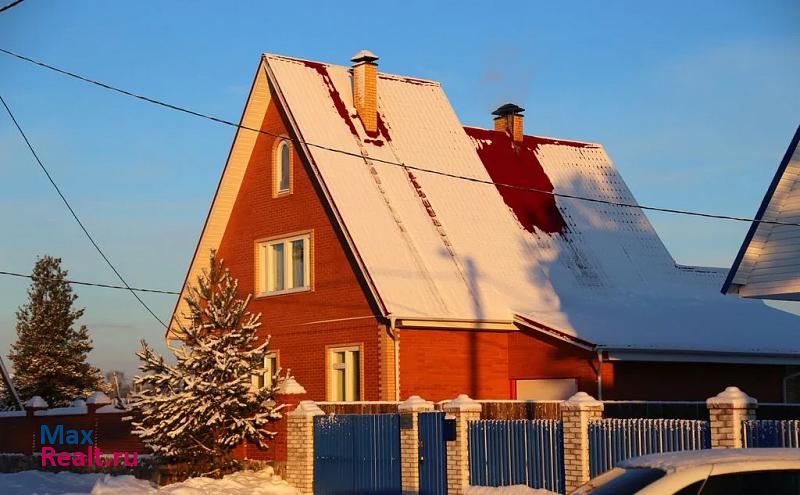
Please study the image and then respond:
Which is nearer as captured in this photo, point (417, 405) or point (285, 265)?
point (417, 405)

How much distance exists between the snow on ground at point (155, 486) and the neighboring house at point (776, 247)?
32.4 ft

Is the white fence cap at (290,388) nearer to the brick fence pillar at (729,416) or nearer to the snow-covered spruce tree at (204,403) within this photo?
the snow-covered spruce tree at (204,403)

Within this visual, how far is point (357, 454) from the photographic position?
22.0 metres

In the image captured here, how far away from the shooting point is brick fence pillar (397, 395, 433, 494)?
803 inches

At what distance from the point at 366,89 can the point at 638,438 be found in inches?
654

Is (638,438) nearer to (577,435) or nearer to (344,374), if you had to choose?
(577,435)

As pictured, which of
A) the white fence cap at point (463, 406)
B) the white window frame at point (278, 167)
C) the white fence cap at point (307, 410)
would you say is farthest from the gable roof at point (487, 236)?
the white fence cap at point (463, 406)

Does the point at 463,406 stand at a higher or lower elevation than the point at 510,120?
lower

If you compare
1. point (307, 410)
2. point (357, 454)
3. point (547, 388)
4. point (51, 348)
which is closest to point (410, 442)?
point (357, 454)

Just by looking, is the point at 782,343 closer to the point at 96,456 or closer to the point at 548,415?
the point at 548,415

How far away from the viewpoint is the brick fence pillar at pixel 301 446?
23422 mm

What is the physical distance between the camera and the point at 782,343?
28.8 m

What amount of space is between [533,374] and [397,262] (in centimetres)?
397

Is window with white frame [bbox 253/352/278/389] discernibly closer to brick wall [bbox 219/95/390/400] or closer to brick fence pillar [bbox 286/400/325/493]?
brick wall [bbox 219/95/390/400]
